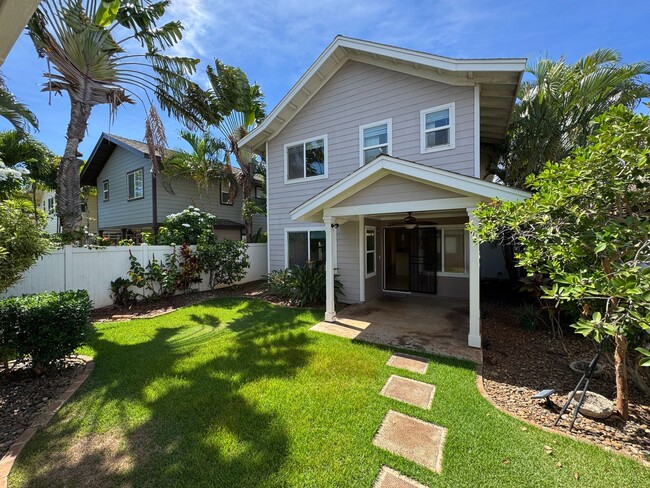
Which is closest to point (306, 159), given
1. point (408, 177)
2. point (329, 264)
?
point (329, 264)

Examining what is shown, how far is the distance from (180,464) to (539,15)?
10.8 meters

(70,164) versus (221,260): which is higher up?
(70,164)

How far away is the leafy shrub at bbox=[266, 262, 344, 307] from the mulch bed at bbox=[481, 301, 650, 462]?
4272 mm

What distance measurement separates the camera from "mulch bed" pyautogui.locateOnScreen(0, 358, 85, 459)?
301 cm

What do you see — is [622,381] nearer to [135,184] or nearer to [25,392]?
[25,392]

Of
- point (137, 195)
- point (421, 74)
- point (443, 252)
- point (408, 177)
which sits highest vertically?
point (421, 74)

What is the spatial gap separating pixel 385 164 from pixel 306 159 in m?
4.68

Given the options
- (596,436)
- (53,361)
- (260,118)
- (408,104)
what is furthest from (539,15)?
(53,361)

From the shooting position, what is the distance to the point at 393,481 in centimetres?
231

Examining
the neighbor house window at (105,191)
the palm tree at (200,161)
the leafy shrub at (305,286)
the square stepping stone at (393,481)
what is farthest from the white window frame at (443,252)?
the neighbor house window at (105,191)

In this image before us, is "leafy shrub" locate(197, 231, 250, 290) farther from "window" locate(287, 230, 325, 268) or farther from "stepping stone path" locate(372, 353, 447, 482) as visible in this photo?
"stepping stone path" locate(372, 353, 447, 482)

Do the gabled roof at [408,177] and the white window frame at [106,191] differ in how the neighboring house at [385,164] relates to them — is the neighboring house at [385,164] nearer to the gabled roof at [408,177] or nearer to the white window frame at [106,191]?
the gabled roof at [408,177]

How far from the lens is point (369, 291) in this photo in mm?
8836

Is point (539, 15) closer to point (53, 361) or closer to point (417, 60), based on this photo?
point (417, 60)
